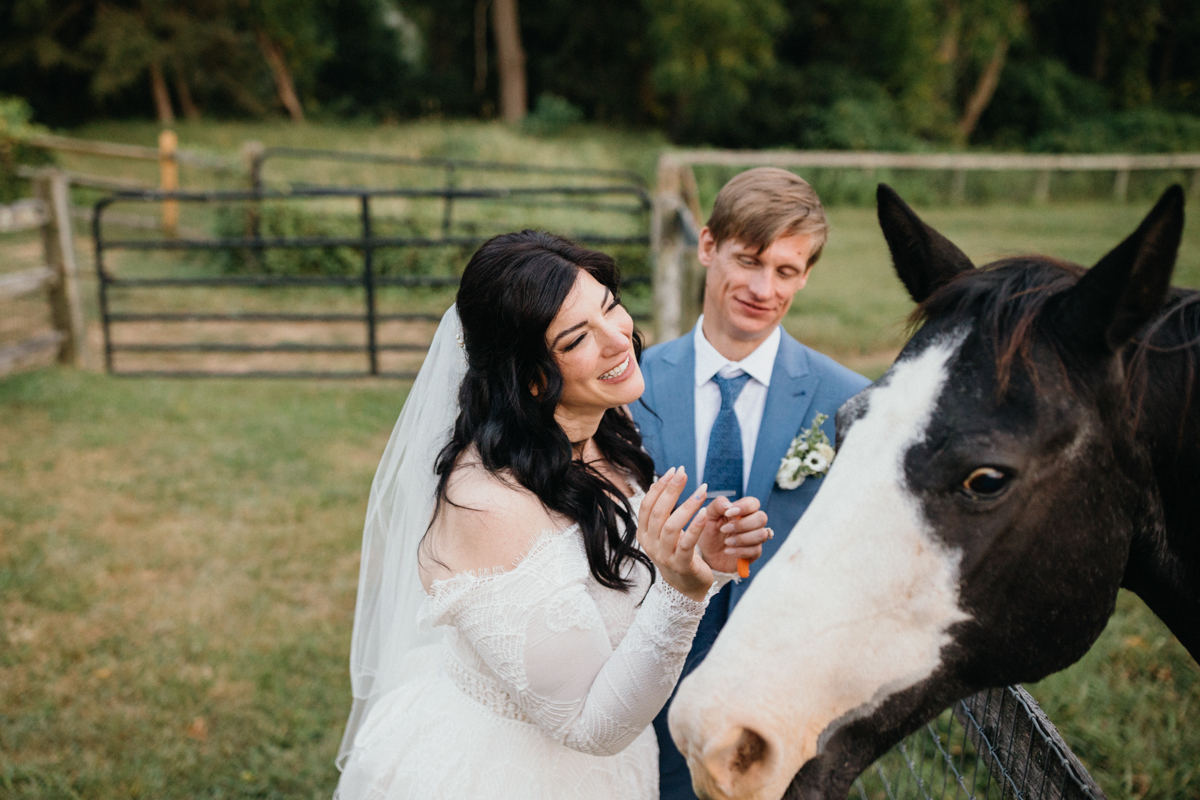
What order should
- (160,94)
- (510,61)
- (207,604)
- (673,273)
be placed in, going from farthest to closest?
(510,61) → (160,94) → (673,273) → (207,604)

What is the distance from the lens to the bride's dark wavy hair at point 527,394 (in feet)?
5.70

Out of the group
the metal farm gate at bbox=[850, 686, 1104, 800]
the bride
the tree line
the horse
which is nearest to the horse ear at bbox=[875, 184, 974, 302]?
the horse

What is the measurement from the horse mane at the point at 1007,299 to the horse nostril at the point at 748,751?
62 centimetres

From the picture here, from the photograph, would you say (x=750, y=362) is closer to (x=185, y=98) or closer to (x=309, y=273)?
(x=309, y=273)

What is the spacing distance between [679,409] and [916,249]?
2.75 ft

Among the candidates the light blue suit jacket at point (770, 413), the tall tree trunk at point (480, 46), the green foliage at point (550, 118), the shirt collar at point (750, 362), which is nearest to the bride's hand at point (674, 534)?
the light blue suit jacket at point (770, 413)

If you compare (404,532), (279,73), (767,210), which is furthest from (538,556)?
(279,73)

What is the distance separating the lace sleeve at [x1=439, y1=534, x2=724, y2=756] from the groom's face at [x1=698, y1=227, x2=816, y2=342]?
876 mm

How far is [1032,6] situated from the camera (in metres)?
24.9

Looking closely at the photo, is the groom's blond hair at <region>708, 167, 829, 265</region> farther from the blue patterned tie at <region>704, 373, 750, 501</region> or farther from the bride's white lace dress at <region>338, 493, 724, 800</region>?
the bride's white lace dress at <region>338, 493, 724, 800</region>

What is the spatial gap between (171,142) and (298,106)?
18.4 meters

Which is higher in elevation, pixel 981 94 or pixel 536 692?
pixel 981 94

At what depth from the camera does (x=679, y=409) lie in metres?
2.20

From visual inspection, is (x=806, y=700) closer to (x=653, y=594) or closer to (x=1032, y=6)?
(x=653, y=594)
